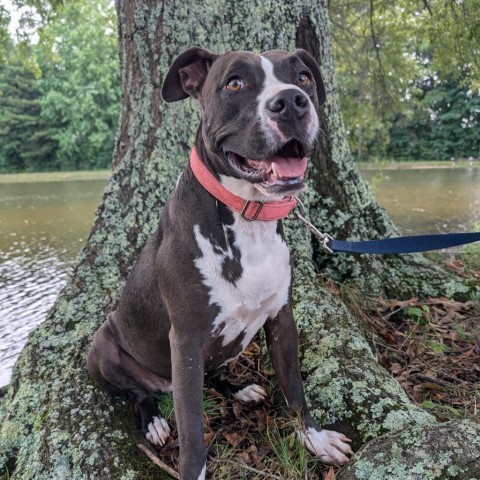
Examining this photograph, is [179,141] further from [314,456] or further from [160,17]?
[314,456]

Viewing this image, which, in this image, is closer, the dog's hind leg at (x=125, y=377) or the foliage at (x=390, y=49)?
the dog's hind leg at (x=125, y=377)

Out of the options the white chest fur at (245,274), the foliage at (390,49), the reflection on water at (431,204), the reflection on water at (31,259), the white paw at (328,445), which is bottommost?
the reflection on water at (31,259)

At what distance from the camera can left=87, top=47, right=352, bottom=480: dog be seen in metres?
2.10

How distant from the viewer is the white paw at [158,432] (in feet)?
8.51

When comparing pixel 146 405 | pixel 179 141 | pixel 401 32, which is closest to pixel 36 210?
pixel 401 32

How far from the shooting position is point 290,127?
200cm

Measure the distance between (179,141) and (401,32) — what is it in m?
6.36

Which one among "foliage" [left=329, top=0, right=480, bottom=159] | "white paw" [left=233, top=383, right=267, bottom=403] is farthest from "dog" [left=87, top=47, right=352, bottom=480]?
"foliage" [left=329, top=0, right=480, bottom=159]

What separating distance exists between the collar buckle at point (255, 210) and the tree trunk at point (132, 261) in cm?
104

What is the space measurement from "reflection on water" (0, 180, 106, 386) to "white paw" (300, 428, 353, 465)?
10.0 feet

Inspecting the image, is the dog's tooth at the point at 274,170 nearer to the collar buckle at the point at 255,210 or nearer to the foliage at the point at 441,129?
the collar buckle at the point at 255,210

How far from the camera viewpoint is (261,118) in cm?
204

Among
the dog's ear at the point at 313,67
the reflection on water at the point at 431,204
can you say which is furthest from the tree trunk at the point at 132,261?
the reflection on water at the point at 431,204

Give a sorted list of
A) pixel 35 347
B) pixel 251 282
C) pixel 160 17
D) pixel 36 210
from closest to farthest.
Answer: pixel 251 282 < pixel 35 347 < pixel 160 17 < pixel 36 210
